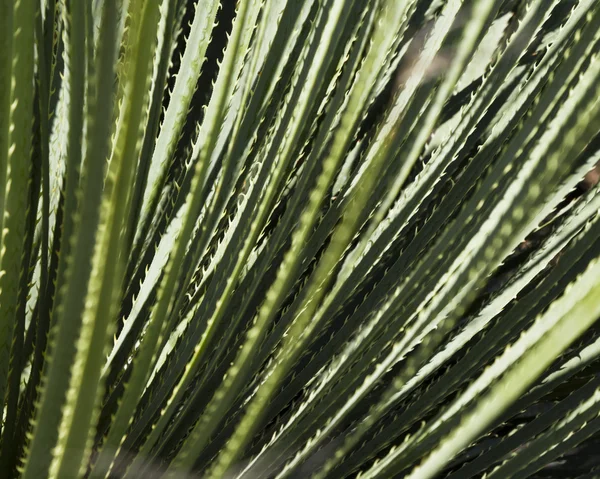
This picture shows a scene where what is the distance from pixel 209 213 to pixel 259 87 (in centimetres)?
→ 18

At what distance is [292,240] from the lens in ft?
1.93

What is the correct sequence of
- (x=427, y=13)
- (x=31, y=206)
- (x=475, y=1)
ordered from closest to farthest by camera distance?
(x=475, y=1) → (x=31, y=206) → (x=427, y=13)

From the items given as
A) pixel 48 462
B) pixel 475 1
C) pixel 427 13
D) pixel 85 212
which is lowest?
pixel 48 462

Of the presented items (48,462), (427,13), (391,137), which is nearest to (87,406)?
(48,462)

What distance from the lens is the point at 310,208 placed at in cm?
51

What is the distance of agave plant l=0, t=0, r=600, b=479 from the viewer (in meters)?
0.45

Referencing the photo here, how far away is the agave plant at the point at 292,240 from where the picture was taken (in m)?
0.45

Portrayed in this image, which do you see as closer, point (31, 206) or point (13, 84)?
point (13, 84)

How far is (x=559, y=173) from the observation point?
0.49m

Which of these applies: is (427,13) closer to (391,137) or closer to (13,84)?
(391,137)

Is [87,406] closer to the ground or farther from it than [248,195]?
closer to the ground

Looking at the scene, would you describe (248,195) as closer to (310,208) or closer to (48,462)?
(310,208)

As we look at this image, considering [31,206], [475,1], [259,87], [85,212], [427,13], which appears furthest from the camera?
[427,13]

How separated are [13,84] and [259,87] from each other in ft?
1.03
